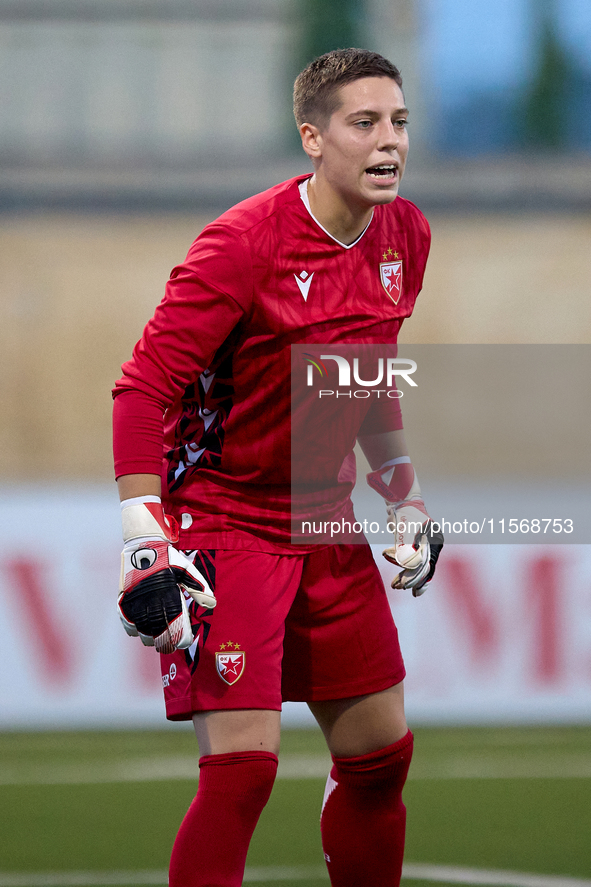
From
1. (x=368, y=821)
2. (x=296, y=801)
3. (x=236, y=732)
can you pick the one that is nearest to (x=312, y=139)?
(x=236, y=732)

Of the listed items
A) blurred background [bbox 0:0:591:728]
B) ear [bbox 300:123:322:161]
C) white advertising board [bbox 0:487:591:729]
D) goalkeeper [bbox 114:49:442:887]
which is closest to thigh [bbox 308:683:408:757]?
goalkeeper [bbox 114:49:442:887]

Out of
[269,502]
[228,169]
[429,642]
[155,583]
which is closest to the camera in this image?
[155,583]

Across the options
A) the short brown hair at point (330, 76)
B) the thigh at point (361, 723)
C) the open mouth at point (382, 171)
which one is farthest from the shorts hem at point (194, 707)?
the short brown hair at point (330, 76)

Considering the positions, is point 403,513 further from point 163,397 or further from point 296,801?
point 296,801

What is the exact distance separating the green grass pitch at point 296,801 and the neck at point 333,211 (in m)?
1.90

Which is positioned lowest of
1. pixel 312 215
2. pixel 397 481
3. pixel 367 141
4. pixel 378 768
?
pixel 378 768

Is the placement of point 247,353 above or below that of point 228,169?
below

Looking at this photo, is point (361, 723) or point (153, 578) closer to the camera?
point (153, 578)

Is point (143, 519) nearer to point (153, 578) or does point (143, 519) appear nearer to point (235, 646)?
point (153, 578)

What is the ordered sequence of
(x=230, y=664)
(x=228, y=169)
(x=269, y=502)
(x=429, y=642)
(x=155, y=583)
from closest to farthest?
(x=155, y=583) < (x=230, y=664) < (x=269, y=502) < (x=429, y=642) < (x=228, y=169)

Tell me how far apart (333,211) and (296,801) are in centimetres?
255

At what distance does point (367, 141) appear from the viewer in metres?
2.51

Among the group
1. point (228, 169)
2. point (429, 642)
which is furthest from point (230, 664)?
point (228, 169)

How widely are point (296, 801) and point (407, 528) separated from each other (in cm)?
186
